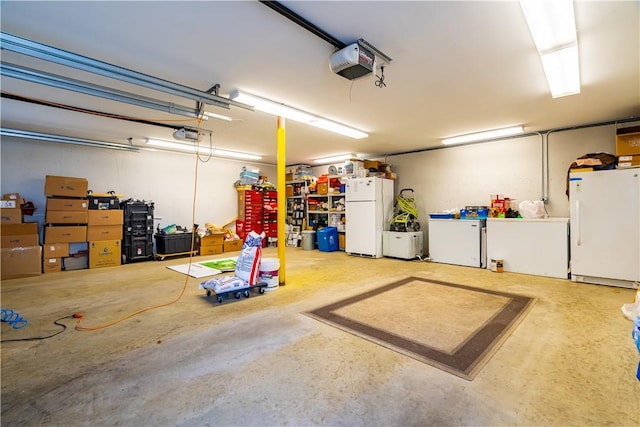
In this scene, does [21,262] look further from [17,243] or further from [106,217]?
[106,217]

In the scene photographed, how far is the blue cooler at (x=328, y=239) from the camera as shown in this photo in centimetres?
773

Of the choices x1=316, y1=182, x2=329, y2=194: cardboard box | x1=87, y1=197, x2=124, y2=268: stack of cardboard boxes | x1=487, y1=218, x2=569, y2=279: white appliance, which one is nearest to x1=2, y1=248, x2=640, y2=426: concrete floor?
x1=487, y1=218, x2=569, y2=279: white appliance

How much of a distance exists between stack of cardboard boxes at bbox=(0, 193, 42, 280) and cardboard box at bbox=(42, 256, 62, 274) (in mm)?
161

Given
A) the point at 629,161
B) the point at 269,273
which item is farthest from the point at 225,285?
the point at 629,161

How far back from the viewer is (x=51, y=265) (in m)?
5.39

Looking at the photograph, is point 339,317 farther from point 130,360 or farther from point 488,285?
point 488,285

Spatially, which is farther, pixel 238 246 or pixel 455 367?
pixel 238 246

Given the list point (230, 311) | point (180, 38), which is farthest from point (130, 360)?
point (180, 38)

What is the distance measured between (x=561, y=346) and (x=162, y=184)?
8130 mm

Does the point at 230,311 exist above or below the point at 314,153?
below

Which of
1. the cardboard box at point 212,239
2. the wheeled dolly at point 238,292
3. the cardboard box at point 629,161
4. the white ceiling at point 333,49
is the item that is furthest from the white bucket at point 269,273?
the cardboard box at point 629,161

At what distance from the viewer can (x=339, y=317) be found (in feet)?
9.96

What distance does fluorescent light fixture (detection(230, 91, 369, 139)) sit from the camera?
3.76 meters

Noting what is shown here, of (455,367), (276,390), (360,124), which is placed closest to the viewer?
(276,390)
